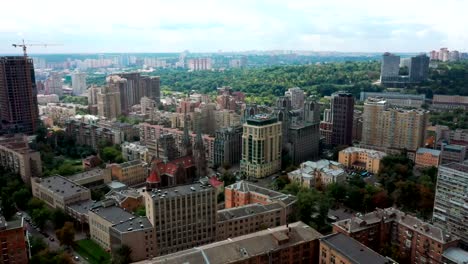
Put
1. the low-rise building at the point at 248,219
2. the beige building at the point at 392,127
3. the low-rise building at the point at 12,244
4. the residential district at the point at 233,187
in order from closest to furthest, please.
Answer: the low-rise building at the point at 12,244 < the residential district at the point at 233,187 < the low-rise building at the point at 248,219 < the beige building at the point at 392,127

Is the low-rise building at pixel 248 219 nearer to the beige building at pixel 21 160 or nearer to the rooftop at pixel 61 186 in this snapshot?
the rooftop at pixel 61 186

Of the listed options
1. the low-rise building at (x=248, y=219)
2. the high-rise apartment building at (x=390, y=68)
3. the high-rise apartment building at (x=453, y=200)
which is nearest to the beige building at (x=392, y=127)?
the high-rise apartment building at (x=453, y=200)

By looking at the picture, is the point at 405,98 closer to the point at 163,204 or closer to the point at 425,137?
the point at 425,137

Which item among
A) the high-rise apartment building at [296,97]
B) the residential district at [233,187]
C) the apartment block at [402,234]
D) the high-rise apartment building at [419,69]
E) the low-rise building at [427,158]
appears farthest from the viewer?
the high-rise apartment building at [419,69]

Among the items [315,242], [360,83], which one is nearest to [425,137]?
[315,242]

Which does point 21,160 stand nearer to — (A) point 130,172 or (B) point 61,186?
(B) point 61,186

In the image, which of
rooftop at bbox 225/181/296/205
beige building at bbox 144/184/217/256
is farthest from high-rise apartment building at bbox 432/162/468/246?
beige building at bbox 144/184/217/256

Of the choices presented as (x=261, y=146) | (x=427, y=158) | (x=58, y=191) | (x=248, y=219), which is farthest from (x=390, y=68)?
(x=58, y=191)
